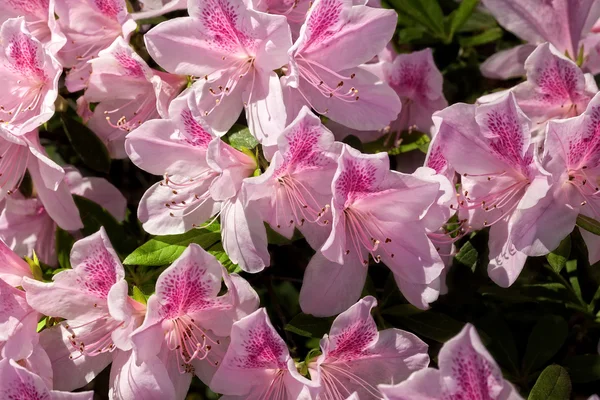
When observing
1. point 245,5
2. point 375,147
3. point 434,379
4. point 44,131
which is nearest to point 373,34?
point 245,5

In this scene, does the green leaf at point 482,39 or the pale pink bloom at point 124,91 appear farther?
the green leaf at point 482,39

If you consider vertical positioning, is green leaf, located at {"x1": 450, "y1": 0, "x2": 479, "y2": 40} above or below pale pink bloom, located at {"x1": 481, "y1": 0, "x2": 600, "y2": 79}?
below

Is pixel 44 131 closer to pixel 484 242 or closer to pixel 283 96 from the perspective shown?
pixel 283 96

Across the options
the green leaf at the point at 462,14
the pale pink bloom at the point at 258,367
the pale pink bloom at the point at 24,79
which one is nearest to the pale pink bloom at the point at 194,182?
the pale pink bloom at the point at 258,367

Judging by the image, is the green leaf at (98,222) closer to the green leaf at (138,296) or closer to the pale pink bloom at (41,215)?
the pale pink bloom at (41,215)

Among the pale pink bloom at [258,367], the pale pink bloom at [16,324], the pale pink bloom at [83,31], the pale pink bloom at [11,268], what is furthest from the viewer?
the pale pink bloom at [83,31]

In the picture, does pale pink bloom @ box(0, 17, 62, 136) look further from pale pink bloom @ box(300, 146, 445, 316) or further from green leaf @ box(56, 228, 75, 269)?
pale pink bloom @ box(300, 146, 445, 316)

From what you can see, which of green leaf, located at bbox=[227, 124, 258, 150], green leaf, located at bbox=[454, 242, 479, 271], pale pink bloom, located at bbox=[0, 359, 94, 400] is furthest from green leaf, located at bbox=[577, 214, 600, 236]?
pale pink bloom, located at bbox=[0, 359, 94, 400]

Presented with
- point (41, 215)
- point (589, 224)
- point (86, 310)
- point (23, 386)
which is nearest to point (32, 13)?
point (41, 215)

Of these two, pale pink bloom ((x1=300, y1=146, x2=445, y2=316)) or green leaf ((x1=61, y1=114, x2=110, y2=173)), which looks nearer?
pale pink bloom ((x1=300, y1=146, x2=445, y2=316))
